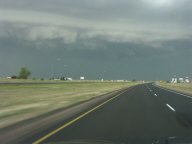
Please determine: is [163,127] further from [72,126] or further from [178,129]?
[72,126]

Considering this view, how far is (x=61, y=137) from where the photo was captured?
11195 mm

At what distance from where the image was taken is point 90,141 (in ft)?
33.3

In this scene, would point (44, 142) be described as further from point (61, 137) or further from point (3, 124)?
point (3, 124)

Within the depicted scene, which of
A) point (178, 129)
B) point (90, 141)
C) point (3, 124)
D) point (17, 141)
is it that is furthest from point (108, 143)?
point (3, 124)

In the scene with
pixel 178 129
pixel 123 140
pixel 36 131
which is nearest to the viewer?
pixel 123 140

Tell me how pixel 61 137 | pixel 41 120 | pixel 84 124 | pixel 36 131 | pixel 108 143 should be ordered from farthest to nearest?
pixel 41 120 < pixel 84 124 < pixel 36 131 < pixel 61 137 < pixel 108 143

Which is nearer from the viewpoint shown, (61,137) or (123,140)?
(123,140)

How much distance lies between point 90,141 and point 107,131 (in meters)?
2.48

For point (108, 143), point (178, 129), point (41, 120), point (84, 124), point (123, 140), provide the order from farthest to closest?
1. point (41, 120)
2. point (84, 124)
3. point (178, 129)
4. point (123, 140)
5. point (108, 143)

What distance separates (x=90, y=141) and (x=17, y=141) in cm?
193

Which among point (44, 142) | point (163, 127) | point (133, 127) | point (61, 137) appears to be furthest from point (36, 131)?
point (163, 127)

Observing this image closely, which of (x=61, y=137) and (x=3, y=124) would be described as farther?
(x=3, y=124)

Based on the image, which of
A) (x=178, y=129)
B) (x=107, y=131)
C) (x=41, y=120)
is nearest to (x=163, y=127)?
(x=178, y=129)

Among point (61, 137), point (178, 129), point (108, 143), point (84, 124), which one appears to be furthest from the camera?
point (84, 124)
